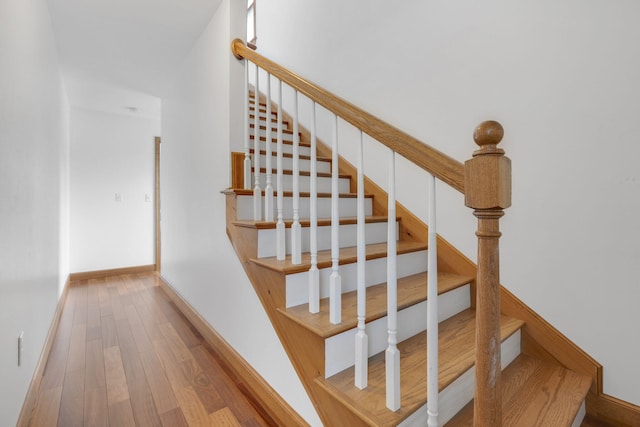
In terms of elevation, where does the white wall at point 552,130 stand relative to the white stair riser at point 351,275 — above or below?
above

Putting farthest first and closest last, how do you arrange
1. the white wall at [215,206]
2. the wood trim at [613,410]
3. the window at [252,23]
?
the window at [252,23] < the white wall at [215,206] < the wood trim at [613,410]

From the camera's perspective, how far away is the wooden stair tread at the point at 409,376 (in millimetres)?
885

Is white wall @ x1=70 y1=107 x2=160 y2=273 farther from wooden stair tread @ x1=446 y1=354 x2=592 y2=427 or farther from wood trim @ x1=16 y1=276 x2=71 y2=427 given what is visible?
wooden stair tread @ x1=446 y1=354 x2=592 y2=427

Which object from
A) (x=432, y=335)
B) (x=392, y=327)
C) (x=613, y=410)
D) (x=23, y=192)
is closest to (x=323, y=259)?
(x=392, y=327)

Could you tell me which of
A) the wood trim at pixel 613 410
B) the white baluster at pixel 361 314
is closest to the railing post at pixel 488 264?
the white baluster at pixel 361 314

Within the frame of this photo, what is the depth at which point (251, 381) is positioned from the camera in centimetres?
158

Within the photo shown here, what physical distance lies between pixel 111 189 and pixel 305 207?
11.8 ft

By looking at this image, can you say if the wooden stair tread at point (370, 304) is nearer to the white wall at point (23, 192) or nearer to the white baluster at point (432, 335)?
the white baluster at point (432, 335)

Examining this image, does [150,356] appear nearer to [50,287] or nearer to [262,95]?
[50,287]

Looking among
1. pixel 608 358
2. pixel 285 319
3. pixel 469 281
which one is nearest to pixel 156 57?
pixel 285 319

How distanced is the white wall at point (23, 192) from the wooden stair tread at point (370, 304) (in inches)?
41.7

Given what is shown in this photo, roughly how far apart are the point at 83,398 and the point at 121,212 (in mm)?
3257

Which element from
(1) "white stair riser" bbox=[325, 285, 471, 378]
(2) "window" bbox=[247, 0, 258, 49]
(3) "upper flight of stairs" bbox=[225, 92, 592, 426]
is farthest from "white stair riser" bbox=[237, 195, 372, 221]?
(2) "window" bbox=[247, 0, 258, 49]

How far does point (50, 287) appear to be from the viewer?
2.18 meters
